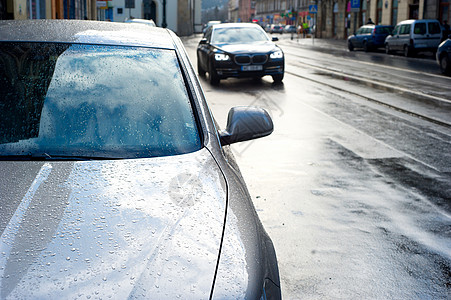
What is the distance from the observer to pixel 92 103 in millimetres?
2812

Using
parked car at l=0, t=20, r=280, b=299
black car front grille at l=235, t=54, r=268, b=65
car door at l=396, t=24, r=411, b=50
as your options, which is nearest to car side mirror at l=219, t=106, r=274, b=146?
parked car at l=0, t=20, r=280, b=299

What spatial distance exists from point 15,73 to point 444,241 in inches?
127

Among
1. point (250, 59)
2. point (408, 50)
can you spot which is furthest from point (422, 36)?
point (250, 59)

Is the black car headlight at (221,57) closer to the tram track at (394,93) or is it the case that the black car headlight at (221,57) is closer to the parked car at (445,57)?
the tram track at (394,93)

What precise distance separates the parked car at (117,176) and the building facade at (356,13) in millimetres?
38979

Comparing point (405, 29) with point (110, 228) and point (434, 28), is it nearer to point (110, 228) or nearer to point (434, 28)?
point (434, 28)

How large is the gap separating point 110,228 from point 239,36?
54.1ft

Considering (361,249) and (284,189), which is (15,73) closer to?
(361,249)

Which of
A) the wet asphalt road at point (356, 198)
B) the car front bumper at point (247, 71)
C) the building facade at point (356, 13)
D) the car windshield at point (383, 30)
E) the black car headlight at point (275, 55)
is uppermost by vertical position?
the building facade at point (356, 13)

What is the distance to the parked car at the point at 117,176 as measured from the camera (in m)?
1.71

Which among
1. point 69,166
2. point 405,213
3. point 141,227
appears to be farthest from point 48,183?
point 405,213

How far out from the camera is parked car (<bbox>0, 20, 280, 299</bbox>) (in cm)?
171

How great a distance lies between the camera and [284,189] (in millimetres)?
6094

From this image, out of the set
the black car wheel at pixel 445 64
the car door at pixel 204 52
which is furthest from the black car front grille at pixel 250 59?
the black car wheel at pixel 445 64
